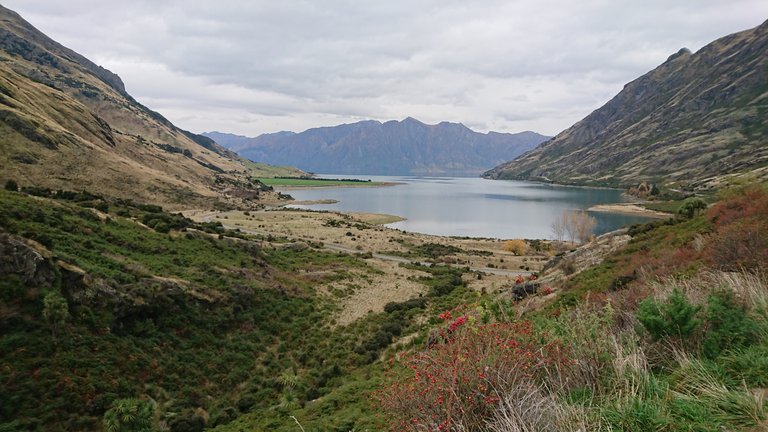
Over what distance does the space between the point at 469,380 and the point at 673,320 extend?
13.4ft

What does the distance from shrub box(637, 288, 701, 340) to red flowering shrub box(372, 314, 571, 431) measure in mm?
1903

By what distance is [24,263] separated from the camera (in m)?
17.7

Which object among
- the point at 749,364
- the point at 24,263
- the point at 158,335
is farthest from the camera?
the point at 158,335

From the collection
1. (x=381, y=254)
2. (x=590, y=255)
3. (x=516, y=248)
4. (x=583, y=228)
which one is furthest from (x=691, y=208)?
(x=583, y=228)

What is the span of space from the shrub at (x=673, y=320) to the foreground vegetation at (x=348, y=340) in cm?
4

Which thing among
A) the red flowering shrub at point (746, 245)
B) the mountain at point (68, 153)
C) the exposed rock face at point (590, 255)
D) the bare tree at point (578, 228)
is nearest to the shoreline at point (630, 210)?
the bare tree at point (578, 228)

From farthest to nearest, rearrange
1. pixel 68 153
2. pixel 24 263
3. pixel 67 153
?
pixel 68 153 → pixel 67 153 → pixel 24 263

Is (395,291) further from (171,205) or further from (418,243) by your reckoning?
(171,205)

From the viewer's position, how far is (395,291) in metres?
38.7

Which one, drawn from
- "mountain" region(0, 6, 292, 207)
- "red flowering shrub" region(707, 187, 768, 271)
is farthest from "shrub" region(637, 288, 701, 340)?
"mountain" region(0, 6, 292, 207)

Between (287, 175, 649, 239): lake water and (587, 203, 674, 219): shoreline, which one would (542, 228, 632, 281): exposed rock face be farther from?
(587, 203, 674, 219): shoreline

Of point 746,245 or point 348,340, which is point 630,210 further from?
point 746,245

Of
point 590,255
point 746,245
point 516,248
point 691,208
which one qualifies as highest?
point 691,208

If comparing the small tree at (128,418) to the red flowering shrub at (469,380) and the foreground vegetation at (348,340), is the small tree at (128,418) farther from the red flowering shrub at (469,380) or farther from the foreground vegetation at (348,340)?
the red flowering shrub at (469,380)
